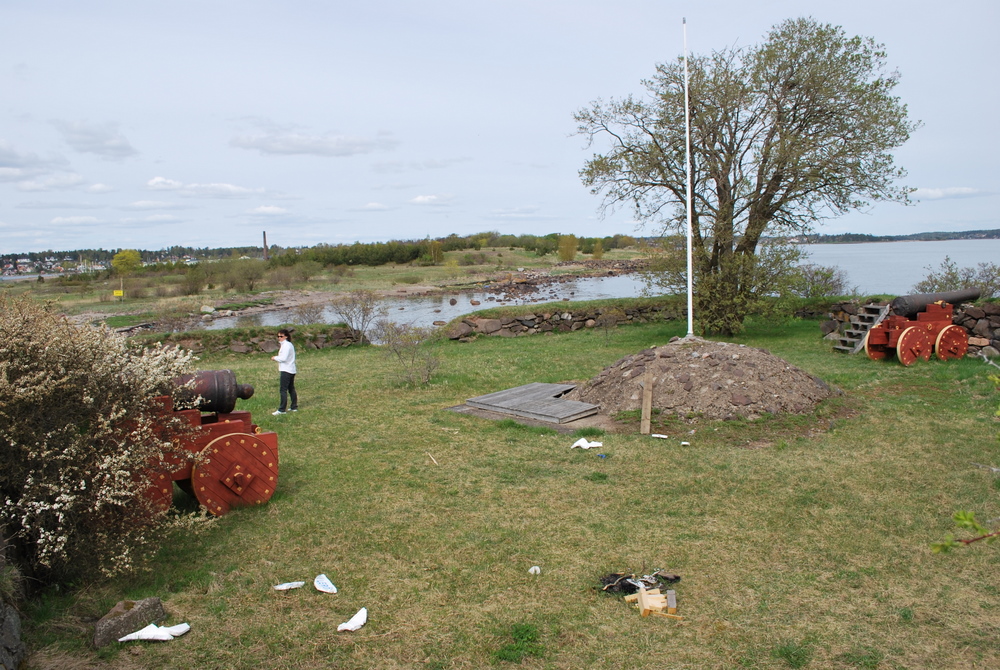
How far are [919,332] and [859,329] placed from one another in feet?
6.57

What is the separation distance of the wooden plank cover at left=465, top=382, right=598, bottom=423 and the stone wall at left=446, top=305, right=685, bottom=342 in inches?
327

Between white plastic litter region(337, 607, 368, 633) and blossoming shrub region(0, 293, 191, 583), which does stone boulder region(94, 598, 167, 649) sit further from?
white plastic litter region(337, 607, 368, 633)

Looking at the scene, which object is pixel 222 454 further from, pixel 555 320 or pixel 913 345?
pixel 555 320

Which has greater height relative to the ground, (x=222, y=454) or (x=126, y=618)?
(x=222, y=454)

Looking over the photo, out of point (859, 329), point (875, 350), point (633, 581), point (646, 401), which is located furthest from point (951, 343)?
point (633, 581)

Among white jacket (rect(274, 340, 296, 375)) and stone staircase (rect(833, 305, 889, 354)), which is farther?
stone staircase (rect(833, 305, 889, 354))

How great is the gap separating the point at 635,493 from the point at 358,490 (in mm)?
2781

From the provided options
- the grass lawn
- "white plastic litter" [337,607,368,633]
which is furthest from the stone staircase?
"white plastic litter" [337,607,368,633]

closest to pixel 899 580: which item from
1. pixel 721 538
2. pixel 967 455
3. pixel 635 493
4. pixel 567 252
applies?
pixel 721 538

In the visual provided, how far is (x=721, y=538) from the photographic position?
5598 millimetres

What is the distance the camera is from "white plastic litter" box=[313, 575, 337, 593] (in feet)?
15.8

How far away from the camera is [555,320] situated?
21344 millimetres

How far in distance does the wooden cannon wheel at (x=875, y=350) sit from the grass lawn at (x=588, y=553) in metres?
3.76

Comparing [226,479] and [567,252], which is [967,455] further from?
[567,252]
